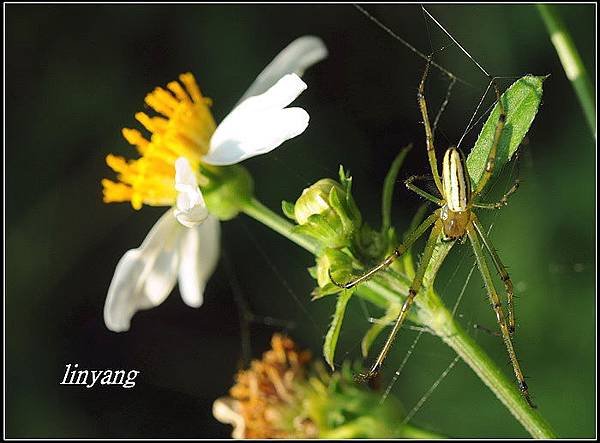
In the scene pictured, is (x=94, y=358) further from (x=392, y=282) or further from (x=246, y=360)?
(x=392, y=282)

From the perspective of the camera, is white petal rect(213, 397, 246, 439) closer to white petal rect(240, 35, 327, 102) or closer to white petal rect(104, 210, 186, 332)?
white petal rect(104, 210, 186, 332)

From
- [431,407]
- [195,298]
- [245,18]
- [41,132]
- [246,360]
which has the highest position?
[245,18]

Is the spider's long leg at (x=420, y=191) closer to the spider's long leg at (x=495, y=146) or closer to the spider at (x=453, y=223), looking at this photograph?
the spider at (x=453, y=223)

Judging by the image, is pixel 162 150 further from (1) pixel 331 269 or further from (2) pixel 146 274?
(1) pixel 331 269

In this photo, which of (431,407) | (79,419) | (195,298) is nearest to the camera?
(195,298)

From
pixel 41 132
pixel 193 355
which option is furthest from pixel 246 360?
pixel 41 132

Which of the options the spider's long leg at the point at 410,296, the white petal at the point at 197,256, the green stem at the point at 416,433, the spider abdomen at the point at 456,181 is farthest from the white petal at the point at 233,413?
the spider abdomen at the point at 456,181

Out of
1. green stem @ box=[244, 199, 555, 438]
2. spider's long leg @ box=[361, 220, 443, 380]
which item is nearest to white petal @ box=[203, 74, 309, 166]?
green stem @ box=[244, 199, 555, 438]
